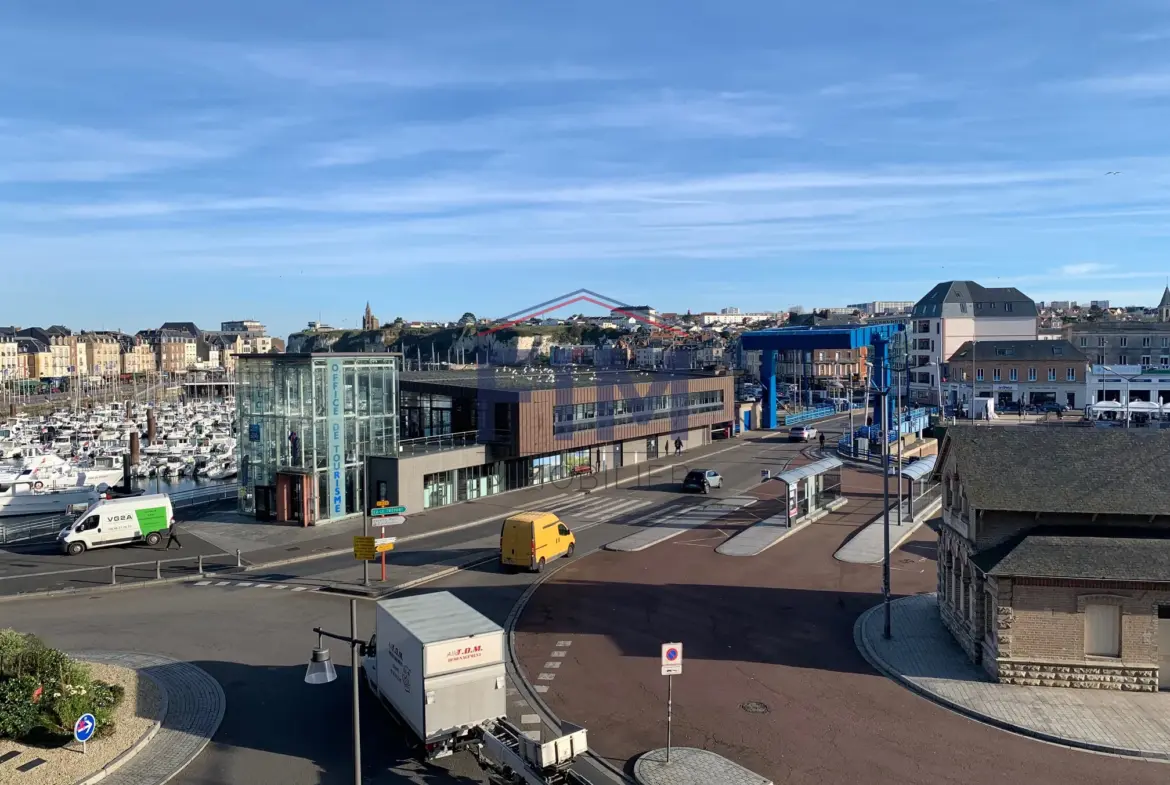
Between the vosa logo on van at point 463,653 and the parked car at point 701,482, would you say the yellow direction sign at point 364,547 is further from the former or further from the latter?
the parked car at point 701,482

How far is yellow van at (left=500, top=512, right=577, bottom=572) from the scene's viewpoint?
2888 cm

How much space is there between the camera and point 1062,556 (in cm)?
1866

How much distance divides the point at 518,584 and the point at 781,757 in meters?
13.8

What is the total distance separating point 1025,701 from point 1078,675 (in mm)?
1743

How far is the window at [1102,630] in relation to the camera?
1844 cm

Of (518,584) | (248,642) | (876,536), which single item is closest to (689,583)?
(518,584)

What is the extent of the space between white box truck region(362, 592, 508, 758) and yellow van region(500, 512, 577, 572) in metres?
12.6

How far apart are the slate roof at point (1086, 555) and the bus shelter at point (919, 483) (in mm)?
18535

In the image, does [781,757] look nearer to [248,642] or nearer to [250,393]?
[248,642]

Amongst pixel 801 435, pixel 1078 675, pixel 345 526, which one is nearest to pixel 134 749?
pixel 1078 675

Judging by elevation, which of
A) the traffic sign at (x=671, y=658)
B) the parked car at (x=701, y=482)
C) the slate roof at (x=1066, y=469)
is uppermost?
the slate roof at (x=1066, y=469)

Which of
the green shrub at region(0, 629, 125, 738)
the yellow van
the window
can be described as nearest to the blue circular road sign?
→ the green shrub at region(0, 629, 125, 738)

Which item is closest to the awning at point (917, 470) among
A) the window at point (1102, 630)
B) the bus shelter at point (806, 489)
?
the bus shelter at point (806, 489)

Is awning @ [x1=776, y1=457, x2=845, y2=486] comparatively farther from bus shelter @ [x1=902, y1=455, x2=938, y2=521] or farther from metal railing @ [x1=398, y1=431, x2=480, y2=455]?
metal railing @ [x1=398, y1=431, x2=480, y2=455]
